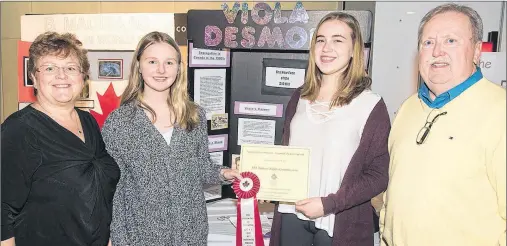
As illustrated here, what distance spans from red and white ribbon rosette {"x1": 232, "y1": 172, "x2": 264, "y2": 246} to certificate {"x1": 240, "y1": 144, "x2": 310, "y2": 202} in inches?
1.2

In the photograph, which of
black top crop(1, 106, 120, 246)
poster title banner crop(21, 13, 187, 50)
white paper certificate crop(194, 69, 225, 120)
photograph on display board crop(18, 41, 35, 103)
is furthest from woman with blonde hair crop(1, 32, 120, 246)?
photograph on display board crop(18, 41, 35, 103)

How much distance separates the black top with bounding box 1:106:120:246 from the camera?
1.61 metres

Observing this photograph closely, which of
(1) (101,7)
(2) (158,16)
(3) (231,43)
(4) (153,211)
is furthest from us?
(1) (101,7)

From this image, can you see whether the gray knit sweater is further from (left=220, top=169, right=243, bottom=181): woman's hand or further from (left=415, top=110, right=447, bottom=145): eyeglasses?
(left=415, top=110, right=447, bottom=145): eyeglasses

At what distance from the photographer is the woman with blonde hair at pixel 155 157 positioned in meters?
1.92

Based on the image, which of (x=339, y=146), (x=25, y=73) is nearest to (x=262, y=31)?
(x=339, y=146)

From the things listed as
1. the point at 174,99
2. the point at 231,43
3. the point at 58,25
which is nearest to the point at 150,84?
the point at 174,99

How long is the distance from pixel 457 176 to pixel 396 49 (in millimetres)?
2257

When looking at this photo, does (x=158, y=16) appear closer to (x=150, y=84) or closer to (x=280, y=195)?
(x=150, y=84)

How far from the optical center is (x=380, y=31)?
3564mm

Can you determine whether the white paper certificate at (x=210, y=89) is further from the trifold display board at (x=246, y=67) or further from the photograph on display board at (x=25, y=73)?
the photograph on display board at (x=25, y=73)

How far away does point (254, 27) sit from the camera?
2.76m

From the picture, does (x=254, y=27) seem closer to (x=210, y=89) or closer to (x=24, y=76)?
(x=210, y=89)

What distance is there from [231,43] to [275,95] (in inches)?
18.4
